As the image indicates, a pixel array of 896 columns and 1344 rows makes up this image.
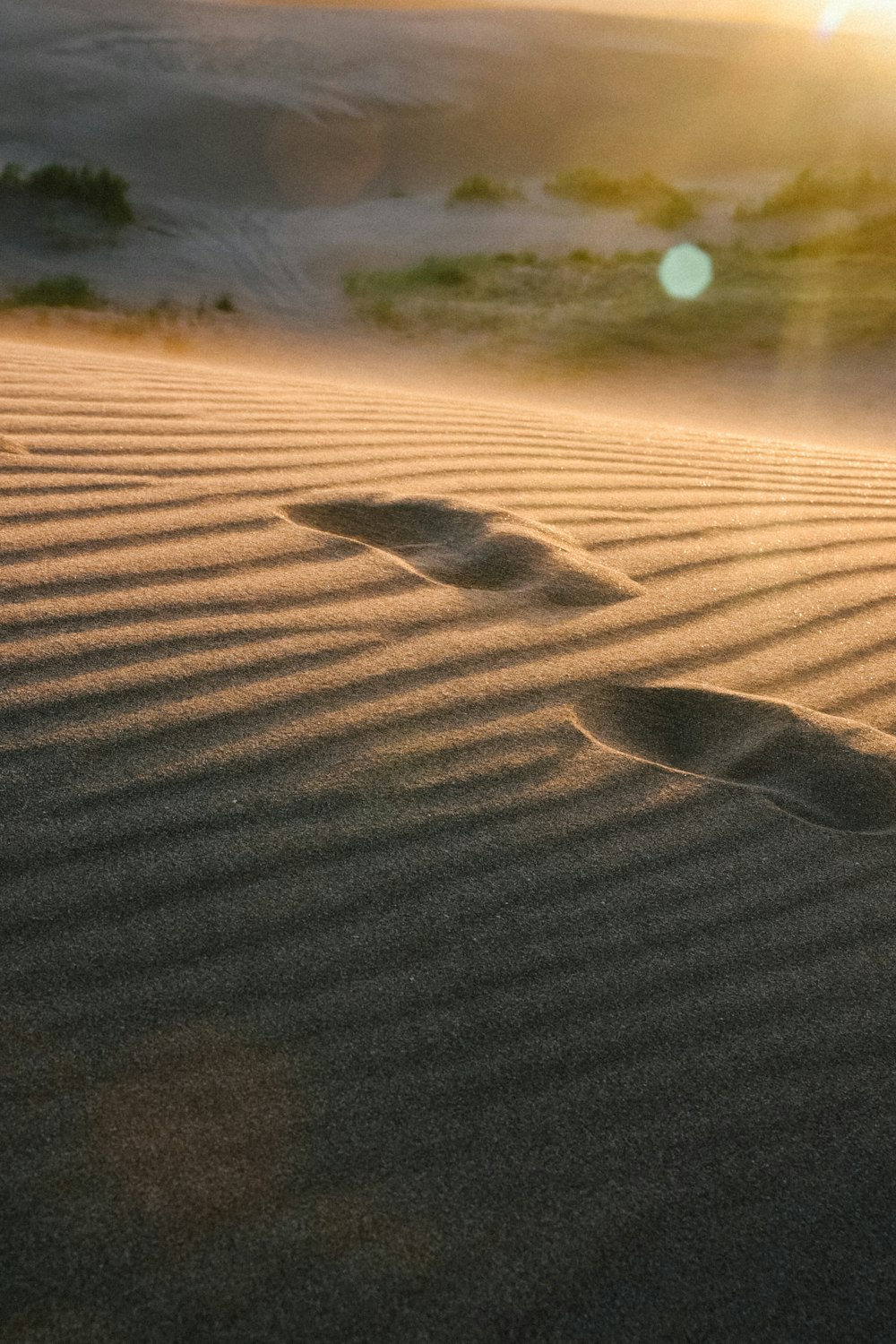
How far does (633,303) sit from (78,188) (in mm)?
7031

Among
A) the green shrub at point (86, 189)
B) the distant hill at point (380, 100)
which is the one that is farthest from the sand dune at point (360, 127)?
the green shrub at point (86, 189)

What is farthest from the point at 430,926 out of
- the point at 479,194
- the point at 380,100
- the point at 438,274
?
the point at 380,100

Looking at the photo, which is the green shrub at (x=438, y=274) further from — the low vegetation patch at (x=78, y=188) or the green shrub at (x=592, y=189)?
the green shrub at (x=592, y=189)

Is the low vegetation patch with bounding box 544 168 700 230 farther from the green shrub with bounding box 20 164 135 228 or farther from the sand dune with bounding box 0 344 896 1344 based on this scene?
the sand dune with bounding box 0 344 896 1344

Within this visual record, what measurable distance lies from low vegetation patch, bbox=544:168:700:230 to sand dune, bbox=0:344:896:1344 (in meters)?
14.1

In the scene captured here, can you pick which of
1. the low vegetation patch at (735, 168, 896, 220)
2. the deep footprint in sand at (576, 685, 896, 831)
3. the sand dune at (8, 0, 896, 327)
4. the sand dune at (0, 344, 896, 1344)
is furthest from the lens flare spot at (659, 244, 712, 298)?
the deep footprint in sand at (576, 685, 896, 831)

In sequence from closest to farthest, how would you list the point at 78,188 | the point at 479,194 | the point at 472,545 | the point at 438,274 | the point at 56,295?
the point at 472,545 → the point at 56,295 → the point at 438,274 → the point at 78,188 → the point at 479,194

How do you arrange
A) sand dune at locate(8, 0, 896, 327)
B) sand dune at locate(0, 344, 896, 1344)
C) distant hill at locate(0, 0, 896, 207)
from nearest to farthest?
sand dune at locate(0, 344, 896, 1344) < sand dune at locate(8, 0, 896, 327) < distant hill at locate(0, 0, 896, 207)

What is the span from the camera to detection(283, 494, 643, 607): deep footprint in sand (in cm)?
282

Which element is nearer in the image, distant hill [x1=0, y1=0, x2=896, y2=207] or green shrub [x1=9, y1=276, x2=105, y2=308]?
green shrub [x1=9, y1=276, x2=105, y2=308]

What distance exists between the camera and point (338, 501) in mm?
3164

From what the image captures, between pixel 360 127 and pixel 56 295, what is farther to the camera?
pixel 360 127

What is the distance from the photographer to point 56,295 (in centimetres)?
1033

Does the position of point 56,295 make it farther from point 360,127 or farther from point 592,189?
point 360,127
